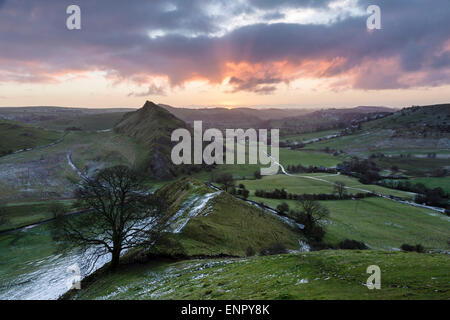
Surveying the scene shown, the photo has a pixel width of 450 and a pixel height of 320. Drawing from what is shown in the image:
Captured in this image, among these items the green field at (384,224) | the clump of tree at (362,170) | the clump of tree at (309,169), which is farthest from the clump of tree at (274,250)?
the clump of tree at (309,169)

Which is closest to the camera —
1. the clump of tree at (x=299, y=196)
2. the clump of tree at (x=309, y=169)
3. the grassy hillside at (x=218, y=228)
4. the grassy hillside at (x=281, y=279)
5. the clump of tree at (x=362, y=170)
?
the grassy hillside at (x=281, y=279)

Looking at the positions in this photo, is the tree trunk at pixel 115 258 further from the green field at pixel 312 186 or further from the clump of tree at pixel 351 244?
the green field at pixel 312 186

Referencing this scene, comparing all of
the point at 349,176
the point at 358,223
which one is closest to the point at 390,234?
the point at 358,223

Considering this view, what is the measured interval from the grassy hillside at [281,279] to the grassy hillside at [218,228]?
5.47 m

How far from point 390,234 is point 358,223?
8.69m

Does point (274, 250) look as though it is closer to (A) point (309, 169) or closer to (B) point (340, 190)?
(B) point (340, 190)

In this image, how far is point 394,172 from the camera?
155 meters

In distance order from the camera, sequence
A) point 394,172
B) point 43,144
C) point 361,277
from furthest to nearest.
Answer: point 43,144 → point 394,172 → point 361,277

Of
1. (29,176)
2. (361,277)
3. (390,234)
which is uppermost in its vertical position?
(361,277)

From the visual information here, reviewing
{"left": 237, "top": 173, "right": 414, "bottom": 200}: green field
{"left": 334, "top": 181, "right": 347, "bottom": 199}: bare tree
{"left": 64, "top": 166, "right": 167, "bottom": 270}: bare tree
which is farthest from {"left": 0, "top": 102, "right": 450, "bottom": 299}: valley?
{"left": 64, "top": 166, "right": 167, "bottom": 270}: bare tree

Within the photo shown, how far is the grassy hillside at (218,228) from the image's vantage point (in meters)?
36.1

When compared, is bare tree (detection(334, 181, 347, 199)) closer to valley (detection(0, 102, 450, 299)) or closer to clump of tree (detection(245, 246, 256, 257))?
valley (detection(0, 102, 450, 299))

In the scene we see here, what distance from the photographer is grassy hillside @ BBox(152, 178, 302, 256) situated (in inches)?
1422

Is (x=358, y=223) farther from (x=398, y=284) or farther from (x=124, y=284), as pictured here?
(x=124, y=284)
